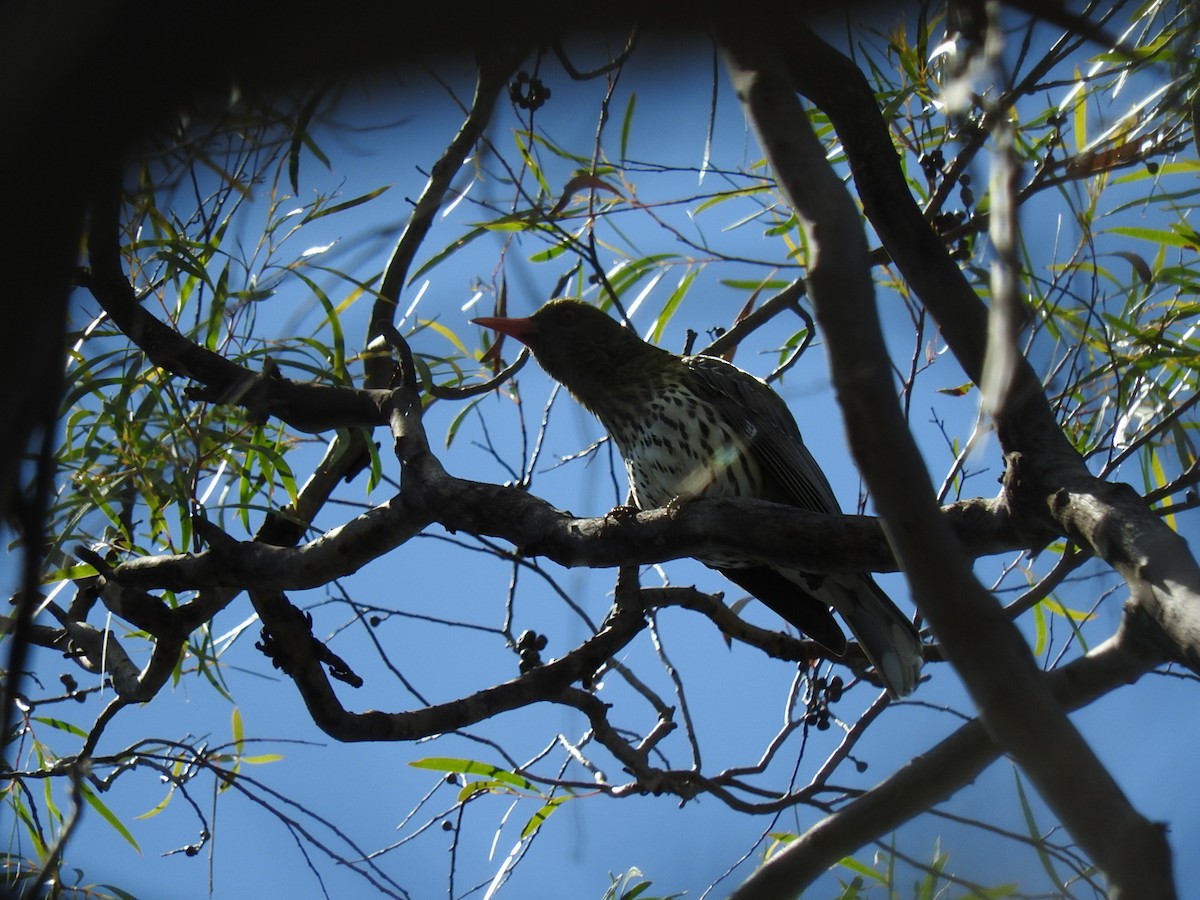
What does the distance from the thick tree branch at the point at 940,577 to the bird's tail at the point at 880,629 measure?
2611 millimetres

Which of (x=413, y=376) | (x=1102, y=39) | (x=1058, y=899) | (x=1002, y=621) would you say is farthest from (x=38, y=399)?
(x=413, y=376)

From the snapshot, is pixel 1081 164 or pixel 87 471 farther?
pixel 87 471

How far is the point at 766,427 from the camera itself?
4.07m

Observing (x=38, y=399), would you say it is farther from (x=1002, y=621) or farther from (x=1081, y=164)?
(x=1081, y=164)

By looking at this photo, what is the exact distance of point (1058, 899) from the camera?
2029 millimetres

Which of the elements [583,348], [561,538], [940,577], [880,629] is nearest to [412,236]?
[583,348]

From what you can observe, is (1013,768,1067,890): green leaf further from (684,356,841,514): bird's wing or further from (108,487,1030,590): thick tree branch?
(684,356,841,514): bird's wing

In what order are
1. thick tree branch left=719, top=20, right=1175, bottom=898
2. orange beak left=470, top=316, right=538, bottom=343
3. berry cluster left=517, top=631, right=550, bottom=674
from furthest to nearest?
1. orange beak left=470, top=316, right=538, bottom=343
2. berry cluster left=517, top=631, right=550, bottom=674
3. thick tree branch left=719, top=20, right=1175, bottom=898

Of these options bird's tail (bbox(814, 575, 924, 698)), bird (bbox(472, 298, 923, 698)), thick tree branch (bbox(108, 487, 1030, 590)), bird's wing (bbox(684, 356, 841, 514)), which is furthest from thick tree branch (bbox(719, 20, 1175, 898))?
bird's wing (bbox(684, 356, 841, 514))

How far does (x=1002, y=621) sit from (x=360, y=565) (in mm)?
2086

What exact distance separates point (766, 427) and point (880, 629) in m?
0.82

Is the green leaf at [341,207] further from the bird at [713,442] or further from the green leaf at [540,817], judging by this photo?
the green leaf at [540,817]

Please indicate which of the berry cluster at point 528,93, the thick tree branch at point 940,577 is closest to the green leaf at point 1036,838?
the thick tree branch at point 940,577

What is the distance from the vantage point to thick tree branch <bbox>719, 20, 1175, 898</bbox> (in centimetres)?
90
